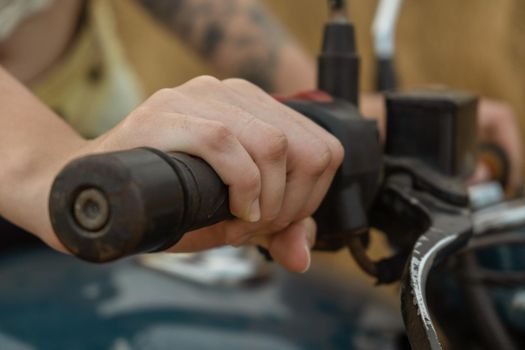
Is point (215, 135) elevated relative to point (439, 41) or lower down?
elevated

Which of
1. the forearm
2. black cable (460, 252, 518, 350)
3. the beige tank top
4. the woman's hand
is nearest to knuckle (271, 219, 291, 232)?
the woman's hand

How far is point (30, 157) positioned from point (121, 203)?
0.48 ft

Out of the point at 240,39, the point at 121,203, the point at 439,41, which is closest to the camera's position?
the point at 121,203

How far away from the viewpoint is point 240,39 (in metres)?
1.24

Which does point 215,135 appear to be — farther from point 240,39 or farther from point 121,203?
point 240,39

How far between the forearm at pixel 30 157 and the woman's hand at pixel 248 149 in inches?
1.2

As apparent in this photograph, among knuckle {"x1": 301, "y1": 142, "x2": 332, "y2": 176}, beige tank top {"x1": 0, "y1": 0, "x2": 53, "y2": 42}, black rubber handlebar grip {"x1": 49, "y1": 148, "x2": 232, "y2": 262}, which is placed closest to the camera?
black rubber handlebar grip {"x1": 49, "y1": 148, "x2": 232, "y2": 262}

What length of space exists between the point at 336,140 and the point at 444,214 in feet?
0.39

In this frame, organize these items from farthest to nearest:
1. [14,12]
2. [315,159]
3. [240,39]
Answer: [240,39] → [14,12] → [315,159]

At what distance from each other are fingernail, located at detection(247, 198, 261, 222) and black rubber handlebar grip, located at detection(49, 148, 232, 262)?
0.05 meters

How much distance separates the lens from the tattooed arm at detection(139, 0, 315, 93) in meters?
1.22

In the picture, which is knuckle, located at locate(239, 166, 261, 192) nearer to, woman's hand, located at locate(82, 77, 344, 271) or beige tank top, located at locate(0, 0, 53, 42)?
woman's hand, located at locate(82, 77, 344, 271)

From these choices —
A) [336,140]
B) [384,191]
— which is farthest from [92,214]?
[384,191]

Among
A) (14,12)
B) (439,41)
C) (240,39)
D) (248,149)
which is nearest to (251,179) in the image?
(248,149)
